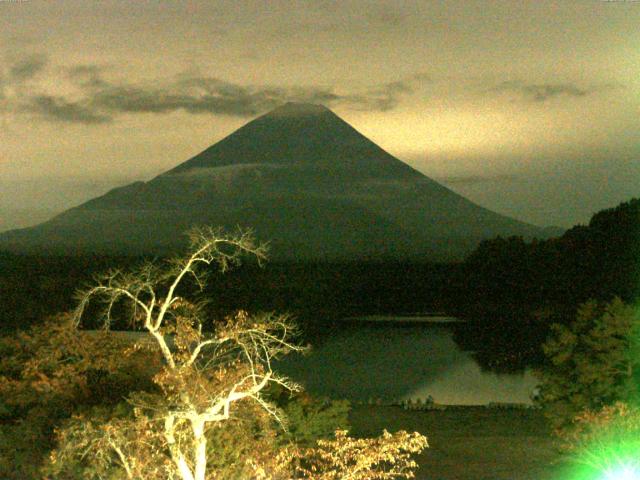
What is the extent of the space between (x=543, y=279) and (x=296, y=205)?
83031 millimetres

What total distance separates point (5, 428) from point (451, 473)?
5993mm

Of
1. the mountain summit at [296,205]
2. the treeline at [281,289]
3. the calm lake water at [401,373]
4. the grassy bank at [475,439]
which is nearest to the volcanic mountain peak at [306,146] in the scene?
the mountain summit at [296,205]

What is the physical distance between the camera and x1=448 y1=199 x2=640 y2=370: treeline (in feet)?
163

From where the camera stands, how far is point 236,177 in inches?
5492

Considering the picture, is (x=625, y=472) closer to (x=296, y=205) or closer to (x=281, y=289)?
(x=281, y=289)

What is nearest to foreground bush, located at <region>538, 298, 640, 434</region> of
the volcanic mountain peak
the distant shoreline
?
the distant shoreline

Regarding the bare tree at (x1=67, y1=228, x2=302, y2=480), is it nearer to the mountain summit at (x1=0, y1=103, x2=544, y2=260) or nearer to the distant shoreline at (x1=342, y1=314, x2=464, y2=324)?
the distant shoreline at (x1=342, y1=314, x2=464, y2=324)

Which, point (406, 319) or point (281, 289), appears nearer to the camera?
point (406, 319)

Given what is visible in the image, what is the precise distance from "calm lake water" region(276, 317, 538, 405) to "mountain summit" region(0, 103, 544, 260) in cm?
8461

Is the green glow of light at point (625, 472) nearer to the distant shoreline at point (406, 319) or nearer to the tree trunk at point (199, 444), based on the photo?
the tree trunk at point (199, 444)

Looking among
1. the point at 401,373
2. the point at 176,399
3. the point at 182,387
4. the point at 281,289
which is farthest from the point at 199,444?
the point at 281,289

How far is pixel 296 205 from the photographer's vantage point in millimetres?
139000

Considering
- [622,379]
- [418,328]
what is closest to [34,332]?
[622,379]

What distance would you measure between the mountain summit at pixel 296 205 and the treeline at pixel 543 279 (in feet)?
207
